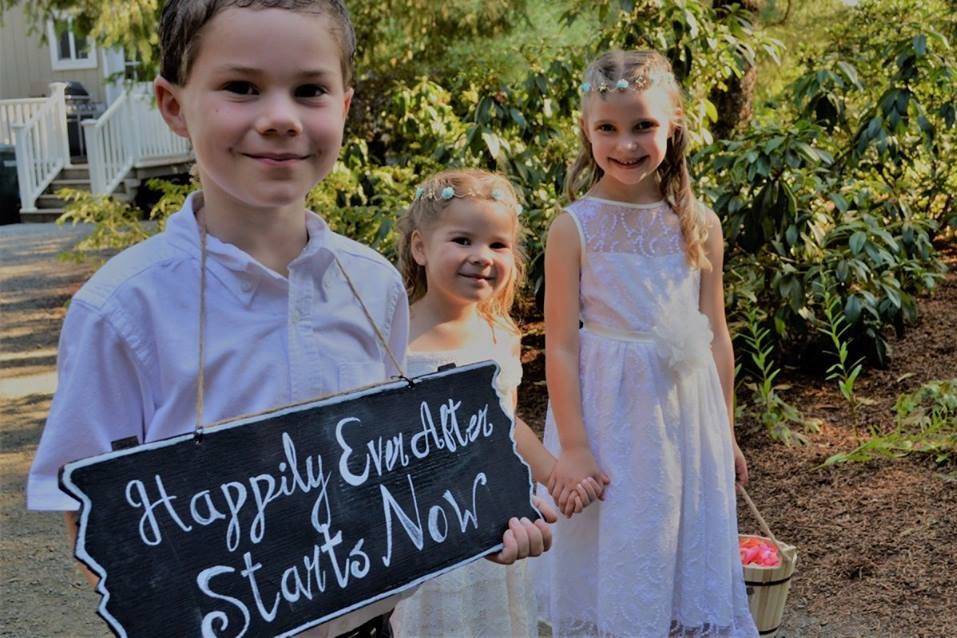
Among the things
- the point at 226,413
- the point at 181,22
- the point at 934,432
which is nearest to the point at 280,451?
the point at 226,413

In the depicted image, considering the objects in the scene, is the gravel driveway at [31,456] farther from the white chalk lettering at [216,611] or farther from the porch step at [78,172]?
the porch step at [78,172]

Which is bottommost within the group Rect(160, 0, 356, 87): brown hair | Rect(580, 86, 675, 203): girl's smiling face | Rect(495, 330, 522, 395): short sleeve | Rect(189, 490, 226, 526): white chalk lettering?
Rect(495, 330, 522, 395): short sleeve

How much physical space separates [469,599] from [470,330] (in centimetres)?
72

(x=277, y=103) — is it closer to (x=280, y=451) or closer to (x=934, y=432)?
(x=280, y=451)

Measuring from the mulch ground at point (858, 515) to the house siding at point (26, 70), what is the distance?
52.2 ft

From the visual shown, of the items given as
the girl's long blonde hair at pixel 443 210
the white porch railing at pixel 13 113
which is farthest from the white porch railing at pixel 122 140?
the girl's long blonde hair at pixel 443 210

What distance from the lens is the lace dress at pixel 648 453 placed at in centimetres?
288

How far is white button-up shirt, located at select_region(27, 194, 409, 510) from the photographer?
1390 mm

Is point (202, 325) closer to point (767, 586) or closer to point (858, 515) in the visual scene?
point (767, 586)

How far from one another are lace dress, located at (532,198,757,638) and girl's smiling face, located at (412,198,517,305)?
29cm

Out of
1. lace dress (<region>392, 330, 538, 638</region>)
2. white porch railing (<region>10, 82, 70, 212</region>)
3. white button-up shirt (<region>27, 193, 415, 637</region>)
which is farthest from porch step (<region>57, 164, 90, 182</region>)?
white button-up shirt (<region>27, 193, 415, 637</region>)

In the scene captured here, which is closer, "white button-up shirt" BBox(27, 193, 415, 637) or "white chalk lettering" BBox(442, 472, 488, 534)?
"white button-up shirt" BBox(27, 193, 415, 637)

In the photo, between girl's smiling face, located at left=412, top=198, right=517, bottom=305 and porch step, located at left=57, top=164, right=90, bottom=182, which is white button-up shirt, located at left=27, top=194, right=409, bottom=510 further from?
porch step, located at left=57, top=164, right=90, bottom=182

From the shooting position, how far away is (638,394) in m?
2.92
